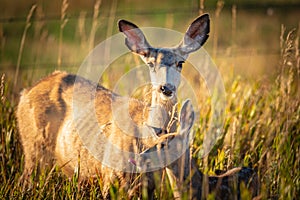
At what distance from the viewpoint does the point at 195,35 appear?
5234 mm

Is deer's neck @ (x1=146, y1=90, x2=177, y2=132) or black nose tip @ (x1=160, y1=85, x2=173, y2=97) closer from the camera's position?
black nose tip @ (x1=160, y1=85, x2=173, y2=97)

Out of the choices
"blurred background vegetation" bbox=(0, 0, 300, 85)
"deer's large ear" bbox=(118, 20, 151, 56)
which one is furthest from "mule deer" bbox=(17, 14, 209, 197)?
"blurred background vegetation" bbox=(0, 0, 300, 85)

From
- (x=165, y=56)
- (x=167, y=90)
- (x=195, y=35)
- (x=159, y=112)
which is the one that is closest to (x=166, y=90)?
(x=167, y=90)

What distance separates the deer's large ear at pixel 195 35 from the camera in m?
5.16

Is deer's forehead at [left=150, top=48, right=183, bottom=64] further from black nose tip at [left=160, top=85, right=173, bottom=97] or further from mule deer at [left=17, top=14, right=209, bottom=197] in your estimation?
black nose tip at [left=160, top=85, right=173, bottom=97]

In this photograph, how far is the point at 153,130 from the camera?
4578 millimetres

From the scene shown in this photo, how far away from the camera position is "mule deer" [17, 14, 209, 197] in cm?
488

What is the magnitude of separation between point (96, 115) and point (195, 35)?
102cm

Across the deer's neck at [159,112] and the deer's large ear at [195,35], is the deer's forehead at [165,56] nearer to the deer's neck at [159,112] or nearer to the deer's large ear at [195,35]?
the deer's large ear at [195,35]

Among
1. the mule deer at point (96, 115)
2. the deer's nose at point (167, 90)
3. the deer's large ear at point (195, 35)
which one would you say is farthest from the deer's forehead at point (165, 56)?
the deer's nose at point (167, 90)

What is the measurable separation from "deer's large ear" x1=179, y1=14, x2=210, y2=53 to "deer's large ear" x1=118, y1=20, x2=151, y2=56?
0.29 meters

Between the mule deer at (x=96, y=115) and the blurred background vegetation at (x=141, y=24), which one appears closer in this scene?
the mule deer at (x=96, y=115)

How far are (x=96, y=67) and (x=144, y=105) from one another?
3.62 m

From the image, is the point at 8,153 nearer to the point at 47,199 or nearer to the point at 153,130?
the point at 47,199
